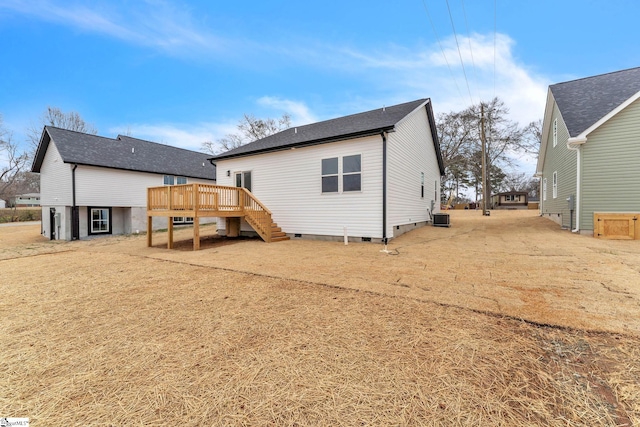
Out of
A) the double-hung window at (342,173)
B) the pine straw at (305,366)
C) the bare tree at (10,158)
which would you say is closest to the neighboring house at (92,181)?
the double-hung window at (342,173)

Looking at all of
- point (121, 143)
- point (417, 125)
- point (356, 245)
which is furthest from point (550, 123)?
point (121, 143)

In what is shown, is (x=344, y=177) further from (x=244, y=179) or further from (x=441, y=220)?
(x=441, y=220)

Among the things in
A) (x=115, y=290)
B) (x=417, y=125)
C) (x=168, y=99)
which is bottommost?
(x=115, y=290)

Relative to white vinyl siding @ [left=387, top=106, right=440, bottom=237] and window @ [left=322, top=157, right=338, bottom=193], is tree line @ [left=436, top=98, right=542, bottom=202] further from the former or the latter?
window @ [left=322, top=157, right=338, bottom=193]

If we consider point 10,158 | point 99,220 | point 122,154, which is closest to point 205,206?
point 99,220

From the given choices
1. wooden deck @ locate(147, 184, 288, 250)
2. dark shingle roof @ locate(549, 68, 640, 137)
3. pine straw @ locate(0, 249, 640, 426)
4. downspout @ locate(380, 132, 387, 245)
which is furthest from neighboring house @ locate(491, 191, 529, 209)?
pine straw @ locate(0, 249, 640, 426)

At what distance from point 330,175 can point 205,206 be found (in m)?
5.02

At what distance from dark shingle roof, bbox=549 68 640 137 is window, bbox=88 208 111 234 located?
80.8 ft

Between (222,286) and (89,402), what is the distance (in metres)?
2.96

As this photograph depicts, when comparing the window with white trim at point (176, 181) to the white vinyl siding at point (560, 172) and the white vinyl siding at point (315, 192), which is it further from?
the white vinyl siding at point (560, 172)

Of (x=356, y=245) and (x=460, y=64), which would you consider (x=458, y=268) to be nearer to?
(x=356, y=245)

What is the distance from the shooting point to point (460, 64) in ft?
49.4

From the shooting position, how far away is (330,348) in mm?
2631

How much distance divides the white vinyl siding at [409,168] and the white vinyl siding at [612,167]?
620 centimetres
